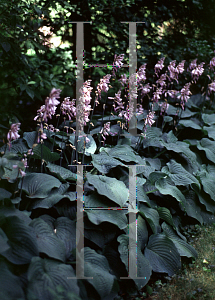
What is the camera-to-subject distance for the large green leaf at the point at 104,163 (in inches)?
124

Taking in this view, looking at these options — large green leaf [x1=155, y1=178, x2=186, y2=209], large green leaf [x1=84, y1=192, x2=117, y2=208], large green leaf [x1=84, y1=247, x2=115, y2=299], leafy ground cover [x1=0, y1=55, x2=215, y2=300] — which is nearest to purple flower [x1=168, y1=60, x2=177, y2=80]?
leafy ground cover [x1=0, y1=55, x2=215, y2=300]

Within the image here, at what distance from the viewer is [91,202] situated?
A: 2.77m

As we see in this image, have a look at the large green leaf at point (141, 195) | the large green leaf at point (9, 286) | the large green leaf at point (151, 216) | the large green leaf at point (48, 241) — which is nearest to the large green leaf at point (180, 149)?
the large green leaf at point (141, 195)

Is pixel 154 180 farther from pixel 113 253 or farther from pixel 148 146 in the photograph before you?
pixel 113 253

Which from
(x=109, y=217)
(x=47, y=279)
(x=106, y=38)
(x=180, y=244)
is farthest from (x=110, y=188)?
(x=106, y=38)

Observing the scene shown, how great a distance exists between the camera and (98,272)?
226 centimetres

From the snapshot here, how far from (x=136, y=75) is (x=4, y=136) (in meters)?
1.72

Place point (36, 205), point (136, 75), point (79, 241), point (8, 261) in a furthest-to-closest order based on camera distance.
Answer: point (136, 75), point (36, 205), point (79, 241), point (8, 261)

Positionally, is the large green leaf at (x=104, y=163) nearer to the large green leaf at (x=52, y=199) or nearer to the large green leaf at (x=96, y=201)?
the large green leaf at (x=96, y=201)

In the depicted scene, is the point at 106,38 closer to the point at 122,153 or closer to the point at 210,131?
the point at 210,131

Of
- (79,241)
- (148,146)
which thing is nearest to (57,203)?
(79,241)

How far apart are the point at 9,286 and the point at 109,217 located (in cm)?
102

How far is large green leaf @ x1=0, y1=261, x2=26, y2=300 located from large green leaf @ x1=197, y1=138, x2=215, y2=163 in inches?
130

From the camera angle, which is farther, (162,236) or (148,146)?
(148,146)
